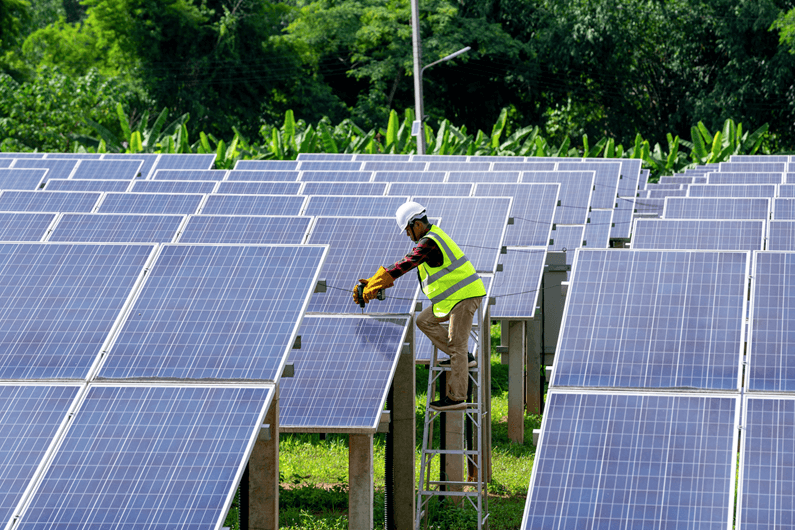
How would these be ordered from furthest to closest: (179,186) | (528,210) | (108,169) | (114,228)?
(108,169)
(179,186)
(528,210)
(114,228)

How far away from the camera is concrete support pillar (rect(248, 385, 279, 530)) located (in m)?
6.13

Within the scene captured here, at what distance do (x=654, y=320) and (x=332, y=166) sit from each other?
12.9 metres

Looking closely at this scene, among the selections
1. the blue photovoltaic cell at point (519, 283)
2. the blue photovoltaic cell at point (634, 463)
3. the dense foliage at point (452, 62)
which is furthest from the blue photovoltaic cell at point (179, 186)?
the dense foliage at point (452, 62)

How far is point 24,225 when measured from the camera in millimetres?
10555

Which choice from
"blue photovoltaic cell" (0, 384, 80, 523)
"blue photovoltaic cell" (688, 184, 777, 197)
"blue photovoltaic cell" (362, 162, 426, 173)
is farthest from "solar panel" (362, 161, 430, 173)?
"blue photovoltaic cell" (0, 384, 80, 523)

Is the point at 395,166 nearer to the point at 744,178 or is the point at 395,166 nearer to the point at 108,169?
the point at 108,169

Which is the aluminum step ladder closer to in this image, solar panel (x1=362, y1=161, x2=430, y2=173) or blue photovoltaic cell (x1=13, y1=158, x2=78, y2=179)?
solar panel (x1=362, y1=161, x2=430, y2=173)

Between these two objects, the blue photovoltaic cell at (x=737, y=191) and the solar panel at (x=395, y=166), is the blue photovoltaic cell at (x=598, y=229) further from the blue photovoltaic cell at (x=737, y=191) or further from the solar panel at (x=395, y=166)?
the solar panel at (x=395, y=166)

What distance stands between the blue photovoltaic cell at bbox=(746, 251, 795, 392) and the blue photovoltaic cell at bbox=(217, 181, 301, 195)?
9.35m

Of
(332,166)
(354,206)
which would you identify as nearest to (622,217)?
(332,166)

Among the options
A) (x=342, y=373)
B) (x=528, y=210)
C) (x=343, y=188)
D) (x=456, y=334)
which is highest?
(x=342, y=373)

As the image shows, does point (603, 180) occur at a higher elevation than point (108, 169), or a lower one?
higher

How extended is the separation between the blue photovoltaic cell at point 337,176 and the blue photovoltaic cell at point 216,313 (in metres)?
9.26

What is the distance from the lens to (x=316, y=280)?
6.75 metres
